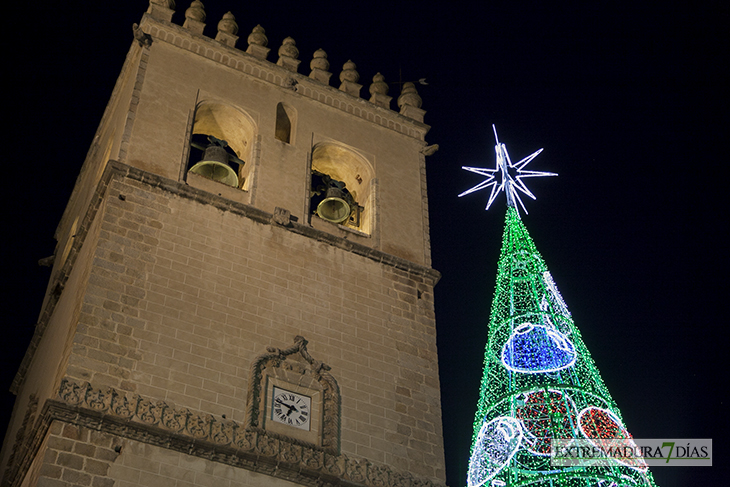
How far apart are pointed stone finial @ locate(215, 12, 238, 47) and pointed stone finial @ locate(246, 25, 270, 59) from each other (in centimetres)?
36

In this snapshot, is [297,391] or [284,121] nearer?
[297,391]

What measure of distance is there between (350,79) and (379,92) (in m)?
0.78

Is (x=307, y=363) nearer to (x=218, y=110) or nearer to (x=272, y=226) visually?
(x=272, y=226)

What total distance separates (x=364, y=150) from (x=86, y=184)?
6242mm

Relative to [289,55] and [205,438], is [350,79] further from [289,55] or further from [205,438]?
[205,438]

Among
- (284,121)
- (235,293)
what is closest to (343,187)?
(284,121)

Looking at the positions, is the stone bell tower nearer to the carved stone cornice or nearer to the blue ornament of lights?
the carved stone cornice

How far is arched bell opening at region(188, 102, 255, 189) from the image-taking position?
21.1m

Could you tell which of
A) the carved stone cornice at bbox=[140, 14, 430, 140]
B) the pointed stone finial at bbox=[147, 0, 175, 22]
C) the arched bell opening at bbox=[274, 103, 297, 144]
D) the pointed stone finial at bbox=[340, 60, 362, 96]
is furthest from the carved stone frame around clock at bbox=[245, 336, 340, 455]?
the pointed stone finial at bbox=[147, 0, 175, 22]

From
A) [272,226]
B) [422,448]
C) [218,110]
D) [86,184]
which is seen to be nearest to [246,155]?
[218,110]

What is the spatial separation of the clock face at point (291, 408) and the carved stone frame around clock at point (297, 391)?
8 centimetres

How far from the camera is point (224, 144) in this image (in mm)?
21719
